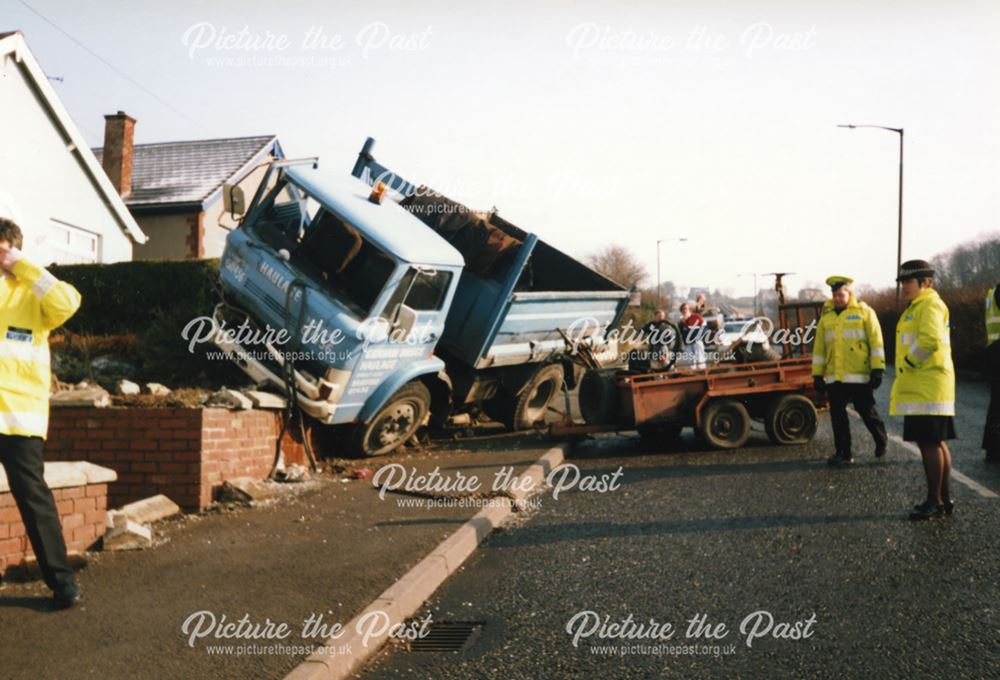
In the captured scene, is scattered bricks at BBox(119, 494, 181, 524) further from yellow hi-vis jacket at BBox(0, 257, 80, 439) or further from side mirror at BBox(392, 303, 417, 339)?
side mirror at BBox(392, 303, 417, 339)

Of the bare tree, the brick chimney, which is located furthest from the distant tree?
the brick chimney

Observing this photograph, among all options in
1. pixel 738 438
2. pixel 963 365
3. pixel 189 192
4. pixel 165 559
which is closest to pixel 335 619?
pixel 165 559

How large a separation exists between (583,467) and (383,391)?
8.11 feet

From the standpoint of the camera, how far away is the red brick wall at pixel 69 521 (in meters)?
4.91

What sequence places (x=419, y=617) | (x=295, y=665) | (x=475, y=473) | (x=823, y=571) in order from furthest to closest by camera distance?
(x=475, y=473) < (x=823, y=571) < (x=419, y=617) < (x=295, y=665)

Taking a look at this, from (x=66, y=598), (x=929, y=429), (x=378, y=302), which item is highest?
(x=378, y=302)

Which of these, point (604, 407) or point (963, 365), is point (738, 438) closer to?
point (604, 407)

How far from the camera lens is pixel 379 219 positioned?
354 inches

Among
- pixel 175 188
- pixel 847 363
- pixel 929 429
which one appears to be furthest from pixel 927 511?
pixel 175 188

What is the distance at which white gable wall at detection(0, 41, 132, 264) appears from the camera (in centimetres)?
1639

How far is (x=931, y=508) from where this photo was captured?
639cm

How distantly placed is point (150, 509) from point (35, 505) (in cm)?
195

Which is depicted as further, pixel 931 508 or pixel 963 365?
pixel 963 365

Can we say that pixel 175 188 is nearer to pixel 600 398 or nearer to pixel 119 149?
pixel 119 149
